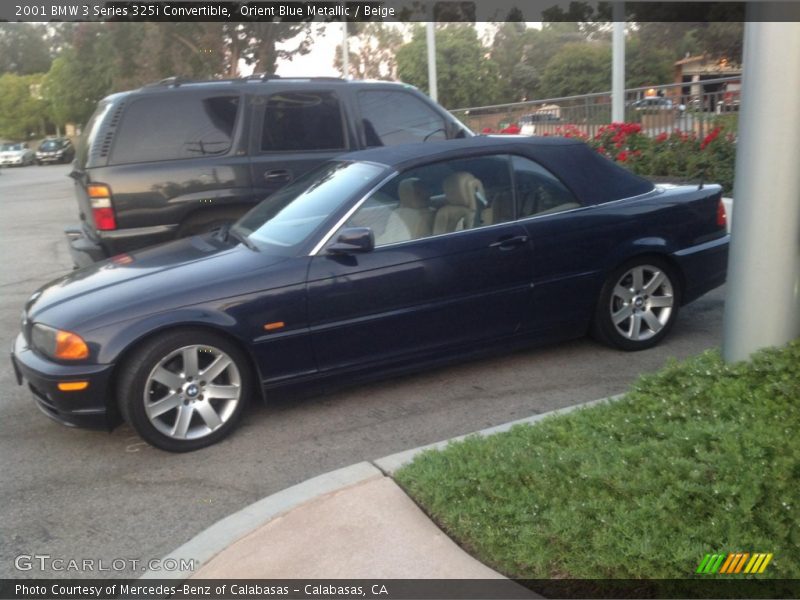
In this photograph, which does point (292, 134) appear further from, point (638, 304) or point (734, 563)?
point (734, 563)

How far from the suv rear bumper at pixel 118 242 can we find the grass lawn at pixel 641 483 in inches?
166

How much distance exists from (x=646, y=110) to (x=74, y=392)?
1119cm

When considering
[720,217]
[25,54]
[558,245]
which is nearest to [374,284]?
[558,245]

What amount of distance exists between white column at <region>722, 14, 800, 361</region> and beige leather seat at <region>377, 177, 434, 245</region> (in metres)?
2.01

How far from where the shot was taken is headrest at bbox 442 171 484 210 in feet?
18.9

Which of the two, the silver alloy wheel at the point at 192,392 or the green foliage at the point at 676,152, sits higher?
the green foliage at the point at 676,152

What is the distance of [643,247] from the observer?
20.0ft

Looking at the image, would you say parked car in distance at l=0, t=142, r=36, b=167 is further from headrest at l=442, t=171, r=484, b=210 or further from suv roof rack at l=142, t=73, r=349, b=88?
headrest at l=442, t=171, r=484, b=210

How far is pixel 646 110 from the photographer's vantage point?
45.3ft

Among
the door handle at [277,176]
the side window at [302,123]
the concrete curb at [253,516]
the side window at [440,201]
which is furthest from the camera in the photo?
the side window at [302,123]

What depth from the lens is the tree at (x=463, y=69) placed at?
1287 inches

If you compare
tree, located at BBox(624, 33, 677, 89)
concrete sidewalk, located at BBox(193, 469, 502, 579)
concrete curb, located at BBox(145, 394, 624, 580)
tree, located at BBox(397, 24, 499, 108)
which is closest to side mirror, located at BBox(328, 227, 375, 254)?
concrete curb, located at BBox(145, 394, 624, 580)

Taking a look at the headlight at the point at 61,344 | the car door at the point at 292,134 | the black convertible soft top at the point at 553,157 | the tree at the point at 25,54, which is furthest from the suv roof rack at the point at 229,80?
the tree at the point at 25,54

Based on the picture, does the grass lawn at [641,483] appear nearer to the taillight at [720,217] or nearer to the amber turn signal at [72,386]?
the amber turn signal at [72,386]
